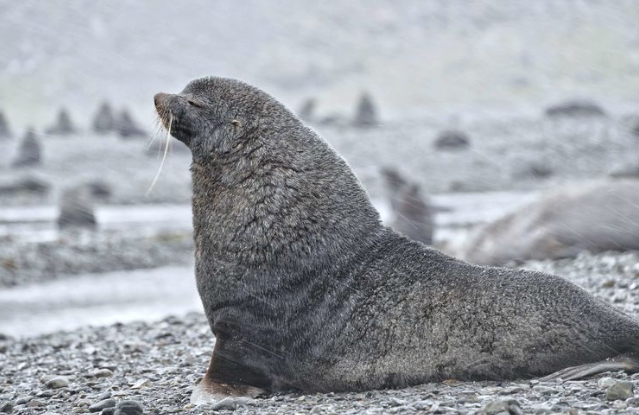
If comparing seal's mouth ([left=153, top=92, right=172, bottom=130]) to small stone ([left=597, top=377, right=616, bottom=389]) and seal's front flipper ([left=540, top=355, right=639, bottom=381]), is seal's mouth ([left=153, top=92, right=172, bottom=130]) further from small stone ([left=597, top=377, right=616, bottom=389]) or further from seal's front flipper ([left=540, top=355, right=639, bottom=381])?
small stone ([left=597, top=377, right=616, bottom=389])

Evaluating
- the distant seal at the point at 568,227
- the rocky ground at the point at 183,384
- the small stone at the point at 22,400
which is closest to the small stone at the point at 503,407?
the rocky ground at the point at 183,384

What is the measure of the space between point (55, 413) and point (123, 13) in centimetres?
10161

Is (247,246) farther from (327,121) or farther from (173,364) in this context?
(327,121)

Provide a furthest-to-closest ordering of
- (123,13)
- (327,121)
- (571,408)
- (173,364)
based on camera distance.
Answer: (123,13)
(327,121)
(173,364)
(571,408)

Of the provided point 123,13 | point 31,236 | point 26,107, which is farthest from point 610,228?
point 123,13

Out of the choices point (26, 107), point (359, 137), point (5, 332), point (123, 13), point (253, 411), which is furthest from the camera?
point (123, 13)

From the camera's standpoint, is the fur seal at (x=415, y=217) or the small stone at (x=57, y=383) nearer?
the small stone at (x=57, y=383)

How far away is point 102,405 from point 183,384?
0.67 metres

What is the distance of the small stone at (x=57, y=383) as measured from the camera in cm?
575

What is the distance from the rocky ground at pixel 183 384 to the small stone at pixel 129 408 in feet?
0.04

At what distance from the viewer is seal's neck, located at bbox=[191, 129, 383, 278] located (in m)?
5.01

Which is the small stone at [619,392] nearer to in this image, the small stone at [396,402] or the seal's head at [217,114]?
the small stone at [396,402]

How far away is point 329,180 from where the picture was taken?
514 cm

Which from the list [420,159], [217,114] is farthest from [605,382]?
[420,159]
